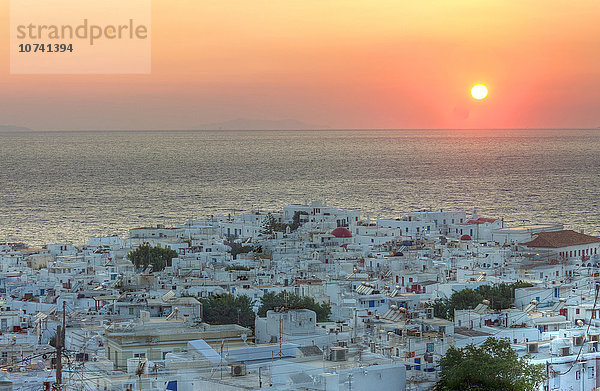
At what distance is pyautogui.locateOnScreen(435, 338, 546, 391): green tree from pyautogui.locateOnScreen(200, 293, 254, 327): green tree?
22.5 ft

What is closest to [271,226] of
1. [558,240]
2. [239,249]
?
[239,249]

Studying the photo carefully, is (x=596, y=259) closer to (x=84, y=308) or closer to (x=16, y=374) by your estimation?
(x=84, y=308)

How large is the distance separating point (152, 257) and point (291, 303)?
38.3 feet

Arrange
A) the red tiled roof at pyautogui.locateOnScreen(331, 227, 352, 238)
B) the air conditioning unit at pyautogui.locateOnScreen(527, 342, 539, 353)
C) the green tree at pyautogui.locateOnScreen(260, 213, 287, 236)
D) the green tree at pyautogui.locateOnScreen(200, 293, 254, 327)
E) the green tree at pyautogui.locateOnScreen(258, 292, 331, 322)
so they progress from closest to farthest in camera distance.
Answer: the air conditioning unit at pyautogui.locateOnScreen(527, 342, 539, 353) < the green tree at pyautogui.locateOnScreen(200, 293, 254, 327) < the green tree at pyautogui.locateOnScreen(258, 292, 331, 322) < the red tiled roof at pyautogui.locateOnScreen(331, 227, 352, 238) < the green tree at pyautogui.locateOnScreen(260, 213, 287, 236)

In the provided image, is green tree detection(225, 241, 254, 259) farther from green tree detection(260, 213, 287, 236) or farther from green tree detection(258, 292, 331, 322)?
green tree detection(258, 292, 331, 322)

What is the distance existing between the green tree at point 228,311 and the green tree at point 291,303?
1.30 ft

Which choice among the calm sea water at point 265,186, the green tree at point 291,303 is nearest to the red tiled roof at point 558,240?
the calm sea water at point 265,186

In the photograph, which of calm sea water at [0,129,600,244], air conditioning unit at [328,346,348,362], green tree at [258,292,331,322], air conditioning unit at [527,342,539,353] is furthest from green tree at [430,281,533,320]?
calm sea water at [0,129,600,244]

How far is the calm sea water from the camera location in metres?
61.6

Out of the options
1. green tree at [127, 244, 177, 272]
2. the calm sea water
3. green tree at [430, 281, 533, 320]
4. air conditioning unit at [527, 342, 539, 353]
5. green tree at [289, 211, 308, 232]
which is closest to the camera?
air conditioning unit at [527, 342, 539, 353]

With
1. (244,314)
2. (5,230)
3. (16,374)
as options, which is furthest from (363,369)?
(5,230)

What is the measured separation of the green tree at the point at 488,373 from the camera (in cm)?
1546

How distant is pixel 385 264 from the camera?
3147 cm

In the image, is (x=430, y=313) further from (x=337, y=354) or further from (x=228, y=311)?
(x=337, y=354)
